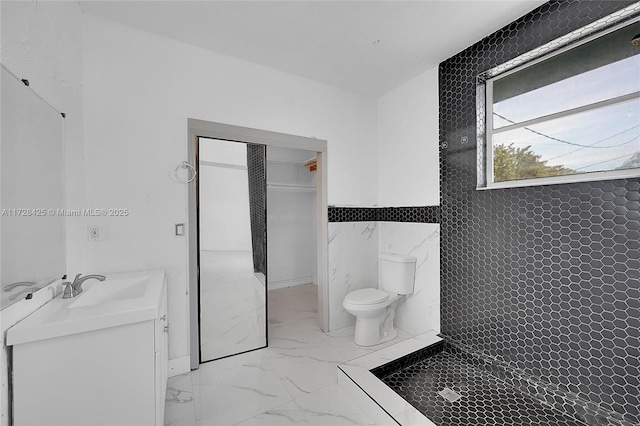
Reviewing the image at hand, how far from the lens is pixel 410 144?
2854mm

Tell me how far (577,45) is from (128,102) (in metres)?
3.07

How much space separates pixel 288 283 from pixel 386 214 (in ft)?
7.38

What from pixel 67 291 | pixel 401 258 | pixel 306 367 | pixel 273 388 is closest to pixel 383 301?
pixel 401 258

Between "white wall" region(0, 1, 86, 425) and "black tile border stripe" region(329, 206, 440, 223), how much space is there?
2136mm

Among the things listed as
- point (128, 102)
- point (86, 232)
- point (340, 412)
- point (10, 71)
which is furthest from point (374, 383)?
point (128, 102)

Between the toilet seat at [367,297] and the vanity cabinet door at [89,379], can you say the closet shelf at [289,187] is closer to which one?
the toilet seat at [367,297]

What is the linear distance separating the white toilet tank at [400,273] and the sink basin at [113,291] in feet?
6.85

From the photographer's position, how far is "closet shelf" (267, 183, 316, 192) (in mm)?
4254

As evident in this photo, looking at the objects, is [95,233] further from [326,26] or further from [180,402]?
[326,26]

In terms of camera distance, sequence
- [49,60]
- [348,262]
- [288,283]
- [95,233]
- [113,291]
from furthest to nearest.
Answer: [288,283], [348,262], [95,233], [113,291], [49,60]

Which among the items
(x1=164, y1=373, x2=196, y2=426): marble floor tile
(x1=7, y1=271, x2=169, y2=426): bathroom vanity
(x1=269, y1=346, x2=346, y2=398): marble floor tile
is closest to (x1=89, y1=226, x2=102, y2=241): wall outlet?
(x1=7, y1=271, x2=169, y2=426): bathroom vanity

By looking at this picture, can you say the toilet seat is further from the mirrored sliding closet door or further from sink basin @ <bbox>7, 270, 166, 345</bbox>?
sink basin @ <bbox>7, 270, 166, 345</bbox>

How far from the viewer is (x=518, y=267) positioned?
6.50 ft

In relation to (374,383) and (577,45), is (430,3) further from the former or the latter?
(374,383)
